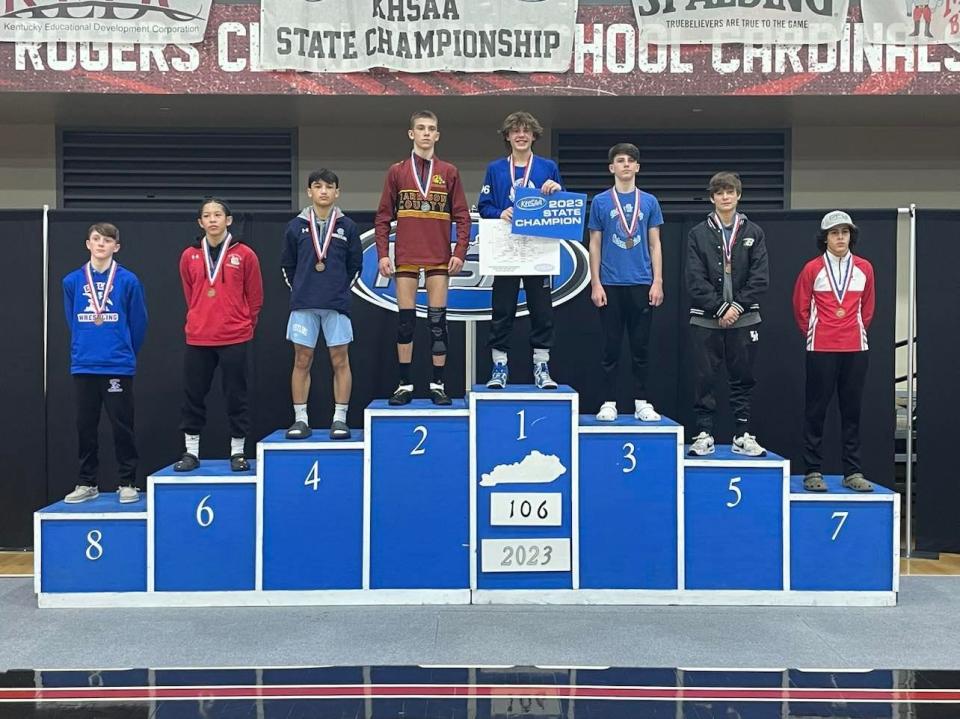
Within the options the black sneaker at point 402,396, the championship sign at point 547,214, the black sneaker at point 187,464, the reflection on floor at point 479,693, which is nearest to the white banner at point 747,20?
the championship sign at point 547,214

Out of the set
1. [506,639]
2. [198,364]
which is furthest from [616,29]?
[506,639]

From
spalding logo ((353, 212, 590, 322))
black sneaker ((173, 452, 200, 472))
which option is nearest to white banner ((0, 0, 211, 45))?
spalding logo ((353, 212, 590, 322))

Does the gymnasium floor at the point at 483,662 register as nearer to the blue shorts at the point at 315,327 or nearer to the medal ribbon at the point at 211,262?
the blue shorts at the point at 315,327

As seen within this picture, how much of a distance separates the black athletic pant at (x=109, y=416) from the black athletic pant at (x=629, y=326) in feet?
8.53

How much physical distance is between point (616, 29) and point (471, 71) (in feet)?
3.78

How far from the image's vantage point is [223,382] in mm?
4586

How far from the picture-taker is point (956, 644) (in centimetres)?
382

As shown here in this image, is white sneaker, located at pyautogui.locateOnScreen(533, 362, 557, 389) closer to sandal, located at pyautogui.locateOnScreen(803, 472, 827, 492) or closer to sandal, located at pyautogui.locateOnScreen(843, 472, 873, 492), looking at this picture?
sandal, located at pyautogui.locateOnScreen(803, 472, 827, 492)

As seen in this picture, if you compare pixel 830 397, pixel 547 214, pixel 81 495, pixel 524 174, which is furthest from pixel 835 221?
pixel 81 495

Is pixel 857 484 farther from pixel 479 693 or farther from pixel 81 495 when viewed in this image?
pixel 81 495

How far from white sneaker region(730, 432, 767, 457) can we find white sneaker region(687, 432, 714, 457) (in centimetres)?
15

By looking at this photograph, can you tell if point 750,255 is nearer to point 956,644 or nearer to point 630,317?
point 630,317

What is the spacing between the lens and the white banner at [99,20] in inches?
255

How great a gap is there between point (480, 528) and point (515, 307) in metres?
1.20
